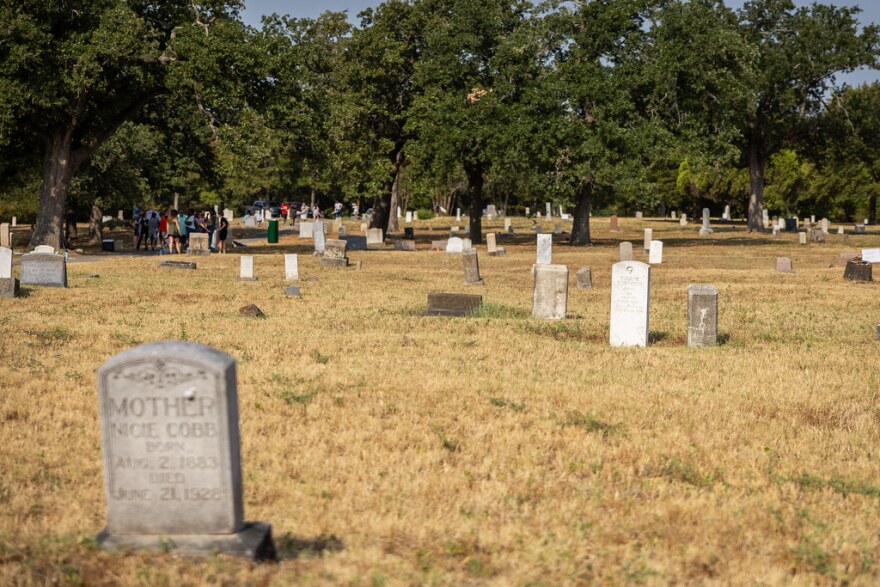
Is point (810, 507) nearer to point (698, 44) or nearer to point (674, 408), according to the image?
point (674, 408)

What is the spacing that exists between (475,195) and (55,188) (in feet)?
65.0

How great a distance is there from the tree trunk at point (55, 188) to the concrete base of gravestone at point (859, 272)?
26674 mm

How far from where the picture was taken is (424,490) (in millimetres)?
7672

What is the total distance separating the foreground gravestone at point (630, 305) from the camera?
15078 millimetres

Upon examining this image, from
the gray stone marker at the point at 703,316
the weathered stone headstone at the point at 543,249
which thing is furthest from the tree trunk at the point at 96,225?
the gray stone marker at the point at 703,316

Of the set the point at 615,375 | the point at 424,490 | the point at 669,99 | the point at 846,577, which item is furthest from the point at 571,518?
the point at 669,99

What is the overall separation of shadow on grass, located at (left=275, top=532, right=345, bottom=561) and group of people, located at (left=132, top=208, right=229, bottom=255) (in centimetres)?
3300

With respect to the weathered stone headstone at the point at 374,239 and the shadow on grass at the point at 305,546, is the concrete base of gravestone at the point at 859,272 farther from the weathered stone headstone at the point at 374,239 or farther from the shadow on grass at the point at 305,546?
the weathered stone headstone at the point at 374,239

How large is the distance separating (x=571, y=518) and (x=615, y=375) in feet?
17.6

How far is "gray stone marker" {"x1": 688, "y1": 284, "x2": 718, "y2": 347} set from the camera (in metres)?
15.1

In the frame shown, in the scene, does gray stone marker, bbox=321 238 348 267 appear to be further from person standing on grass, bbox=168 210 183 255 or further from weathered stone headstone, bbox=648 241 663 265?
weathered stone headstone, bbox=648 241 663 265

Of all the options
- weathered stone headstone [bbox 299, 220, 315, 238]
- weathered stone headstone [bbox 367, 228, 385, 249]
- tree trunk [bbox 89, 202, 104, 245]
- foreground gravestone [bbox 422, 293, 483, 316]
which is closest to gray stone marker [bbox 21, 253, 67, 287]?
foreground gravestone [bbox 422, 293, 483, 316]

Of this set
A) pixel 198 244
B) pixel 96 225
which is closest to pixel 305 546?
pixel 198 244

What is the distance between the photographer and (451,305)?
60.5 feet
